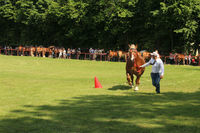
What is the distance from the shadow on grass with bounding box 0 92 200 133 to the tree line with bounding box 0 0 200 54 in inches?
1179

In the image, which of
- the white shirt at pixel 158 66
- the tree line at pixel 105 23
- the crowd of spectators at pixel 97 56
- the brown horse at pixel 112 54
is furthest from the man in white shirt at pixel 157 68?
the brown horse at pixel 112 54

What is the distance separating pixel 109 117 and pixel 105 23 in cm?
4207

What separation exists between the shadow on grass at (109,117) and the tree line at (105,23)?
2995 cm

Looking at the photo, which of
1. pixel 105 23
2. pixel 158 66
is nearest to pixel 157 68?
pixel 158 66

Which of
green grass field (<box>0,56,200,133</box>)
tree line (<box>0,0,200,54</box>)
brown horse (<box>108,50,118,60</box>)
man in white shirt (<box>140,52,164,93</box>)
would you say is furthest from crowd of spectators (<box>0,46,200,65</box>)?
green grass field (<box>0,56,200,133</box>)

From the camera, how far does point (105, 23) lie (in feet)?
165

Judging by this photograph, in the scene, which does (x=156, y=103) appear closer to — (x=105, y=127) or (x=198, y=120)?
(x=198, y=120)

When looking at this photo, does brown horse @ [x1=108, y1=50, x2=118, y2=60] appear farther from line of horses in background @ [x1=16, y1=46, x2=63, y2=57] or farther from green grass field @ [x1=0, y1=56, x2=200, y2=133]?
green grass field @ [x1=0, y1=56, x2=200, y2=133]

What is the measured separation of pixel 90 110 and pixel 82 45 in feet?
154

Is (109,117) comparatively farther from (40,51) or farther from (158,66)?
(40,51)

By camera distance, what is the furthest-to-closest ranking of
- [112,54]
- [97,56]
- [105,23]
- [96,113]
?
1. [105,23]
2. [97,56]
3. [112,54]
4. [96,113]

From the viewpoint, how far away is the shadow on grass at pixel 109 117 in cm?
757

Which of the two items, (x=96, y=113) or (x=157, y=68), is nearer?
(x=96, y=113)

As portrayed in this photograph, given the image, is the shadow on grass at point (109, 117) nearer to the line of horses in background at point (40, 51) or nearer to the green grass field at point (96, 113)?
the green grass field at point (96, 113)
